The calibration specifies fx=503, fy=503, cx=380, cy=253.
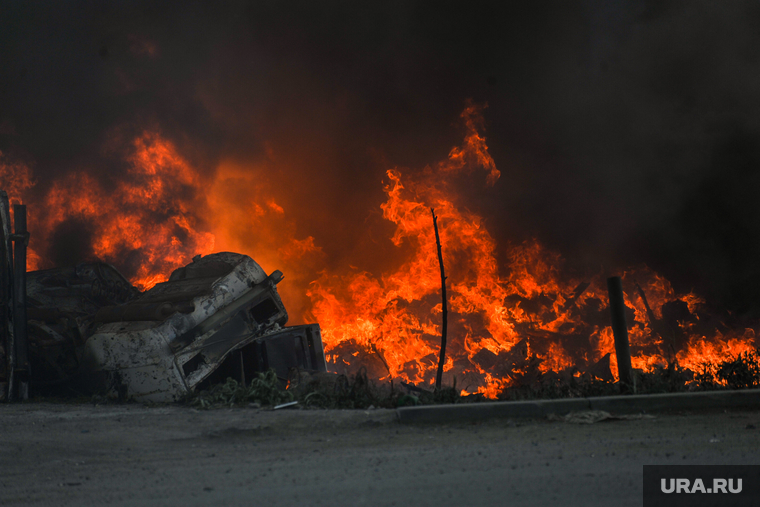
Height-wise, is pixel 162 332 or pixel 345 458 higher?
pixel 162 332

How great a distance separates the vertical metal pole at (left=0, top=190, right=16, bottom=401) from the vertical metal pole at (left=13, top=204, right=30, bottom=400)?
0.29 feet

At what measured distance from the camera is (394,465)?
3.48 metres

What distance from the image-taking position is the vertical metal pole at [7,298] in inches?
312

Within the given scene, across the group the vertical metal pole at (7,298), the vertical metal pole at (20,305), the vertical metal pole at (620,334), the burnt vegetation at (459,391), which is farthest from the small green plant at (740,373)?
the vertical metal pole at (7,298)

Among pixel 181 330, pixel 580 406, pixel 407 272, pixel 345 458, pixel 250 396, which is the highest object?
pixel 407 272

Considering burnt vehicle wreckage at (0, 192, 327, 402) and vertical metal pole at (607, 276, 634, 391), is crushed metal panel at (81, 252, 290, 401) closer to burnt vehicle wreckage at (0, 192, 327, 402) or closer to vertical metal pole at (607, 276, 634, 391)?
burnt vehicle wreckage at (0, 192, 327, 402)

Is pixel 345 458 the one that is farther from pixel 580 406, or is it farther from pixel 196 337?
pixel 196 337

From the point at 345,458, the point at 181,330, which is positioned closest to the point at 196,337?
the point at 181,330

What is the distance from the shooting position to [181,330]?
7.71 m

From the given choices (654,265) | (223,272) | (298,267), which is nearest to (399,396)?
(223,272)

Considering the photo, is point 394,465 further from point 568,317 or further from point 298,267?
point 298,267

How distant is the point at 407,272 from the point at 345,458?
13468 mm

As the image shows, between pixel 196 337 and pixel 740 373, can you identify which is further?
pixel 196 337

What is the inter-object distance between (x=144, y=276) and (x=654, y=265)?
1776 cm
